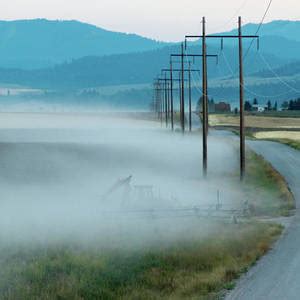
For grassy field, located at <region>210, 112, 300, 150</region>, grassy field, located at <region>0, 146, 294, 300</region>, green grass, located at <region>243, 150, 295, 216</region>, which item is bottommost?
grassy field, located at <region>210, 112, 300, 150</region>

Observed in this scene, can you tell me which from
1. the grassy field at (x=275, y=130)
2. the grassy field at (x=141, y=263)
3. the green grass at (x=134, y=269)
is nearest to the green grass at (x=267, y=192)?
the grassy field at (x=141, y=263)

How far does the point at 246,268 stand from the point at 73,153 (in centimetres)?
4481

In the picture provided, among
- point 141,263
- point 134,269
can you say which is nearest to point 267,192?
point 141,263

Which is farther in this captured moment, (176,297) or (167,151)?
(167,151)

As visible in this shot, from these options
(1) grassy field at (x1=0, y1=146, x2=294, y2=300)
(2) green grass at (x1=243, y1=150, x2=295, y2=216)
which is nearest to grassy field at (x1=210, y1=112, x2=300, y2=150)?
(2) green grass at (x1=243, y1=150, x2=295, y2=216)

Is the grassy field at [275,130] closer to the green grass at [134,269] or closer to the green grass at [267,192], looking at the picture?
the green grass at [267,192]

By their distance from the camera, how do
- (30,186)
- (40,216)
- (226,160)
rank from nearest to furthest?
(40,216) → (30,186) → (226,160)

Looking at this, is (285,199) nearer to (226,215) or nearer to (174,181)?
(226,215)

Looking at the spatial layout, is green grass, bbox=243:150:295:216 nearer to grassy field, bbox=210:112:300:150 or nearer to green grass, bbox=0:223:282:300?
green grass, bbox=0:223:282:300

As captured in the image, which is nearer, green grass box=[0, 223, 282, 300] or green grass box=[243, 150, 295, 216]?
green grass box=[0, 223, 282, 300]

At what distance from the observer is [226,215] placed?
89.0 ft

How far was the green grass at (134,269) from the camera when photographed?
15.6 m

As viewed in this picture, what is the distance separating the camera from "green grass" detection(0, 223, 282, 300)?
51.2 feet

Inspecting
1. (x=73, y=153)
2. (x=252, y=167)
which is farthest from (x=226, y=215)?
(x=73, y=153)
